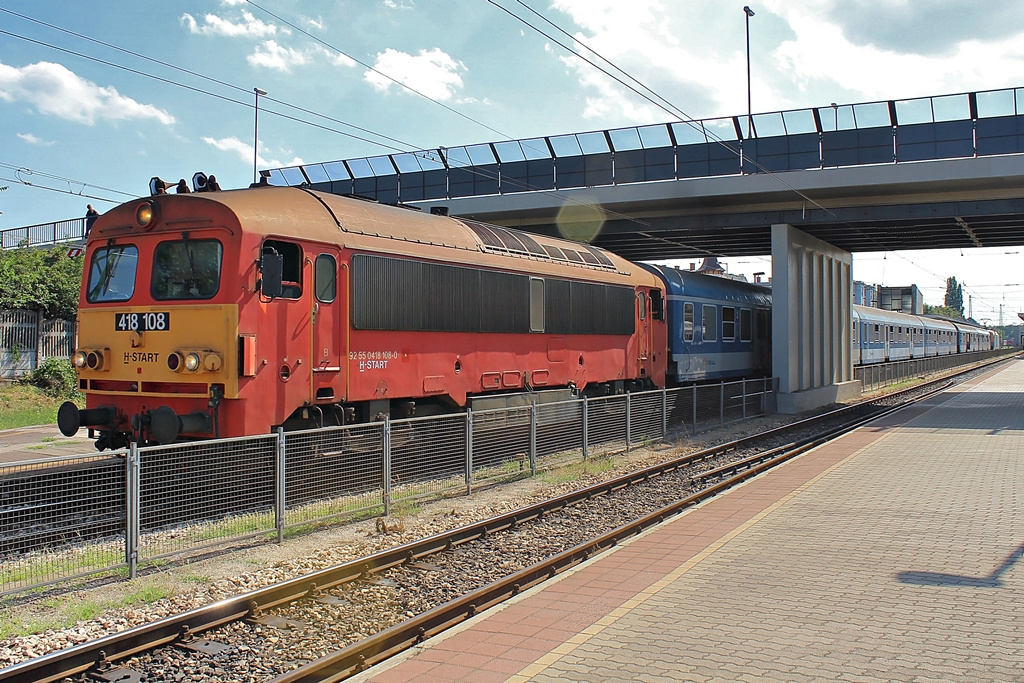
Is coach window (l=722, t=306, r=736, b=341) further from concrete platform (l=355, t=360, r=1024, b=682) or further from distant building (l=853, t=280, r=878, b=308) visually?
distant building (l=853, t=280, r=878, b=308)

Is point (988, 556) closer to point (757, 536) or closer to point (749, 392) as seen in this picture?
point (757, 536)

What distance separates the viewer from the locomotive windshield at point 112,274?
1119 centimetres

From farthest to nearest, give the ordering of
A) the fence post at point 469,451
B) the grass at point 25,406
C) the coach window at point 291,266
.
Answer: the grass at point 25,406 < the fence post at point 469,451 < the coach window at point 291,266

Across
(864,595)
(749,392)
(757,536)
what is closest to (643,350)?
(749,392)

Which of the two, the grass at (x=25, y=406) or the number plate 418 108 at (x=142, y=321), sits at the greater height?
the number plate 418 108 at (x=142, y=321)

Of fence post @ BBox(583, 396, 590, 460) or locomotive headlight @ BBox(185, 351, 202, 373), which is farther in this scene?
fence post @ BBox(583, 396, 590, 460)

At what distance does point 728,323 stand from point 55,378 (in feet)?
63.9

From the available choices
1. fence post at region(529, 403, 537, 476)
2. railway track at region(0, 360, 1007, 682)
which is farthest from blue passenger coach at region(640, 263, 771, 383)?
railway track at region(0, 360, 1007, 682)

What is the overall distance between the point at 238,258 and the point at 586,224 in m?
18.8

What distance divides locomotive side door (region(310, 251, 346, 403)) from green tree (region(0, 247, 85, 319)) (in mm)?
15978

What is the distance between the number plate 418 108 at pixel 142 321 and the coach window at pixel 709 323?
649 inches

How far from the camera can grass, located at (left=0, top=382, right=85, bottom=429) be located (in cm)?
1964

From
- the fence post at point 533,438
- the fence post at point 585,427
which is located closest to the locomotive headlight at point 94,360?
the fence post at point 533,438

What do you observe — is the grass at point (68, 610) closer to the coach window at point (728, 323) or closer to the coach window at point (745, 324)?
the coach window at point (728, 323)
